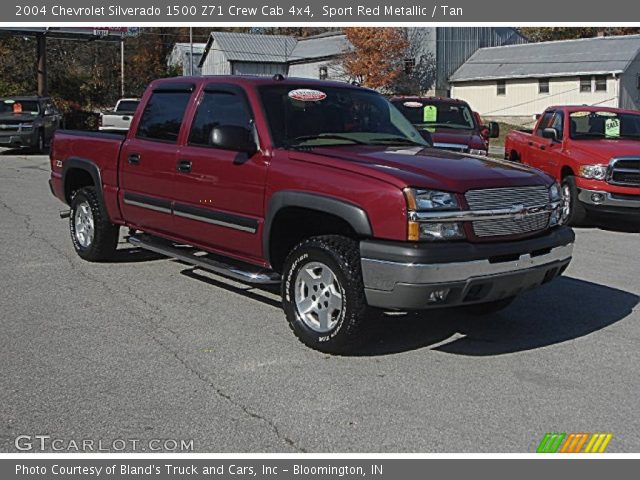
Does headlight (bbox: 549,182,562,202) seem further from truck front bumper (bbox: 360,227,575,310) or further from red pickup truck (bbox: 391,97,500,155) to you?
red pickup truck (bbox: 391,97,500,155)

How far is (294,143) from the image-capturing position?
231 inches

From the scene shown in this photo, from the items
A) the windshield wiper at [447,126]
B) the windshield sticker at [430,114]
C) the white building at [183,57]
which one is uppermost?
the white building at [183,57]

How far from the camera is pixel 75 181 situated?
8633 mm

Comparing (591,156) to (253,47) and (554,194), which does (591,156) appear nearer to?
(554,194)

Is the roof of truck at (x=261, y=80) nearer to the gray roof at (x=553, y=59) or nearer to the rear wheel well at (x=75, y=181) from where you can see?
the rear wheel well at (x=75, y=181)

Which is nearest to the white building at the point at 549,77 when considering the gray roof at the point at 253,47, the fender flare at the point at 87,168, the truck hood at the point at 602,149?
the gray roof at the point at 253,47

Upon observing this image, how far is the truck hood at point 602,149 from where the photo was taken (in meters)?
11.0

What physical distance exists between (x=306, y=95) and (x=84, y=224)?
131 inches

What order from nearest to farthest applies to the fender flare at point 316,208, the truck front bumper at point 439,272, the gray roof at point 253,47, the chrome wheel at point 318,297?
the truck front bumper at point 439,272 < the fender flare at point 316,208 < the chrome wheel at point 318,297 < the gray roof at point 253,47

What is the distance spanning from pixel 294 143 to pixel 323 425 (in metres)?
2.40

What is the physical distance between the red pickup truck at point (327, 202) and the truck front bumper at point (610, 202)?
5130 mm

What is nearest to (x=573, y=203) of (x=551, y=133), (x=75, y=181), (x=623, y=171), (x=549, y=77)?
(x=623, y=171)
